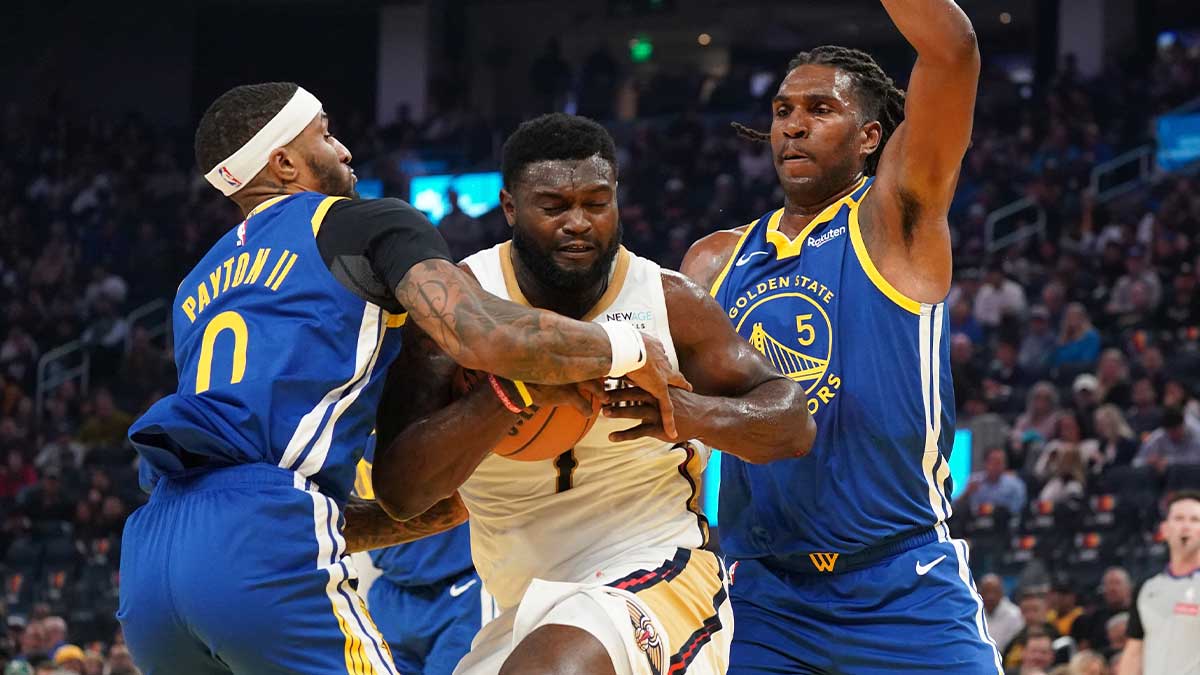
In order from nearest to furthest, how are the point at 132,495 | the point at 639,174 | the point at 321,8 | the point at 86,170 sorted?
the point at 132,495 → the point at 639,174 → the point at 86,170 → the point at 321,8

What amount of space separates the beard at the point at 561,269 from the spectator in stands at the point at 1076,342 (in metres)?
11.5

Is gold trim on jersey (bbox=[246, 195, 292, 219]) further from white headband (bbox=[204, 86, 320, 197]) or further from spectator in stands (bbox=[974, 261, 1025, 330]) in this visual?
spectator in stands (bbox=[974, 261, 1025, 330])

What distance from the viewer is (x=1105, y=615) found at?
1084cm

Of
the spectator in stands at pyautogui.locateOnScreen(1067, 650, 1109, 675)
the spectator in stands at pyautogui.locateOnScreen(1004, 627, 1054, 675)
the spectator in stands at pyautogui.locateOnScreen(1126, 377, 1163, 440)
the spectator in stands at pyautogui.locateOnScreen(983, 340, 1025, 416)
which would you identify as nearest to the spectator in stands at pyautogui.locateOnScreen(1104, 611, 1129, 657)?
the spectator in stands at pyautogui.locateOnScreen(1004, 627, 1054, 675)

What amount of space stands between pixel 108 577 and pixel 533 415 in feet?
41.0

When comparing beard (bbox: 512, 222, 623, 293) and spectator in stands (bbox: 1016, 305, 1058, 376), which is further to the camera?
spectator in stands (bbox: 1016, 305, 1058, 376)

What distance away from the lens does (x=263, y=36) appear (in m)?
31.4

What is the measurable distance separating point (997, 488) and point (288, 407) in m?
10.1

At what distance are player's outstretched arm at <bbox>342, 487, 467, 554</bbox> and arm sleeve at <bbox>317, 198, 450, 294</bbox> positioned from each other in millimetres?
920

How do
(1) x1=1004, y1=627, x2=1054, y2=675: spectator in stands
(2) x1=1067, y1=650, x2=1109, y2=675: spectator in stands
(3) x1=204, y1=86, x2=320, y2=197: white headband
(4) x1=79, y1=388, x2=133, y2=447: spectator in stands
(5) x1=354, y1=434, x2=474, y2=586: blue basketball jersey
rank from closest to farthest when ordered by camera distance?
1. (3) x1=204, y1=86, x2=320, y2=197: white headband
2. (5) x1=354, y1=434, x2=474, y2=586: blue basketball jersey
3. (2) x1=1067, y1=650, x2=1109, y2=675: spectator in stands
4. (1) x1=1004, y1=627, x2=1054, y2=675: spectator in stands
5. (4) x1=79, y1=388, x2=133, y2=447: spectator in stands

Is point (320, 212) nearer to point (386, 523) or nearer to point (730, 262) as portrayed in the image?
point (386, 523)

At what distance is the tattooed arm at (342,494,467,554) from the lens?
4.84m

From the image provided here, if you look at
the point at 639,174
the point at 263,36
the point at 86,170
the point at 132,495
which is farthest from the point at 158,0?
the point at 132,495

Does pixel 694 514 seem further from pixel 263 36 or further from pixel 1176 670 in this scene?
pixel 263 36
